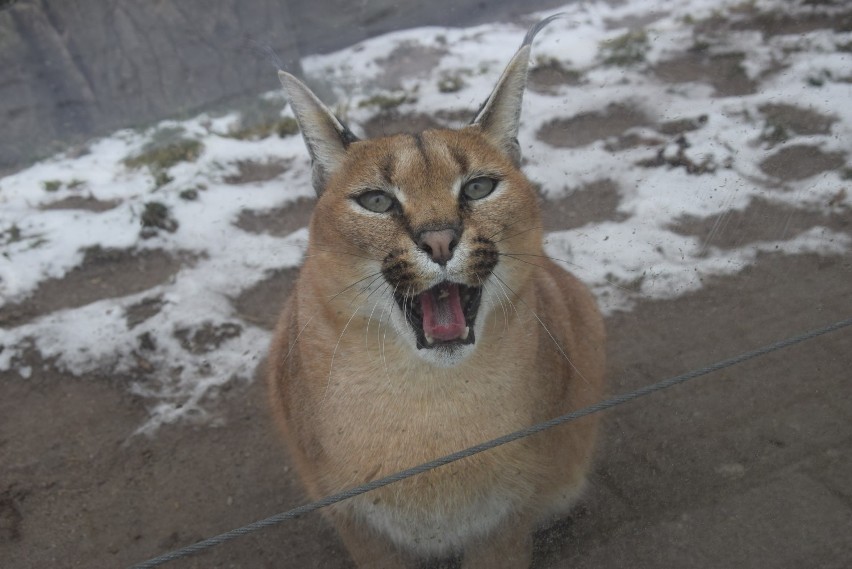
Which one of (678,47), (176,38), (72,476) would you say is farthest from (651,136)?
(176,38)

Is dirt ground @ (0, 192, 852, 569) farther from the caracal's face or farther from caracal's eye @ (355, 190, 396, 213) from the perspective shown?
caracal's eye @ (355, 190, 396, 213)

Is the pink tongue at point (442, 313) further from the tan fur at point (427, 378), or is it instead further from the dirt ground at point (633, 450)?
the dirt ground at point (633, 450)

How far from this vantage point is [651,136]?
152 inches

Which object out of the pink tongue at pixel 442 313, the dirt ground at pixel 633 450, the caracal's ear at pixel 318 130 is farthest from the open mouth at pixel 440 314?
Result: the dirt ground at pixel 633 450

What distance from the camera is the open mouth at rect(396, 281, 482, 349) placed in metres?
1.92

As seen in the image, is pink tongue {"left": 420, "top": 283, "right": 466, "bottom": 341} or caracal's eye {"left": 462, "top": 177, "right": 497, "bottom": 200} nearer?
pink tongue {"left": 420, "top": 283, "right": 466, "bottom": 341}

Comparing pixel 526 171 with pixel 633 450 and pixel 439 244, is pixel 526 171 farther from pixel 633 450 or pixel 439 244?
pixel 439 244

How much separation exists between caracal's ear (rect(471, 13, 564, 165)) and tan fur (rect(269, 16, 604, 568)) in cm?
6

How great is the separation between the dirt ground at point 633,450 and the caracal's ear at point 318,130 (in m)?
1.27

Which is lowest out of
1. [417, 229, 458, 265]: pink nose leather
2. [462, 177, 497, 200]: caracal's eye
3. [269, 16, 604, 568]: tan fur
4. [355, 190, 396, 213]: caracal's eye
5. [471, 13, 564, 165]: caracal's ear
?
[269, 16, 604, 568]: tan fur

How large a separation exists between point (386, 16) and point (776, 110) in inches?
134

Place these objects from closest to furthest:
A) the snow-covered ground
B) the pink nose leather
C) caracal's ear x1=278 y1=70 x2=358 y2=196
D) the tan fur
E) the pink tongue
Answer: the pink nose leather < the pink tongue < the tan fur < caracal's ear x1=278 y1=70 x2=358 y2=196 < the snow-covered ground

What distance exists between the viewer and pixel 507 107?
2.38 metres

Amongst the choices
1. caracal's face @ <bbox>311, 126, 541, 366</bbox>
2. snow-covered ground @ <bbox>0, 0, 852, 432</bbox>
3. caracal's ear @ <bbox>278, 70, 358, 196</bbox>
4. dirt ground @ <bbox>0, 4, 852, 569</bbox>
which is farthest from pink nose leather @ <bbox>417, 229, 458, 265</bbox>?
snow-covered ground @ <bbox>0, 0, 852, 432</bbox>
